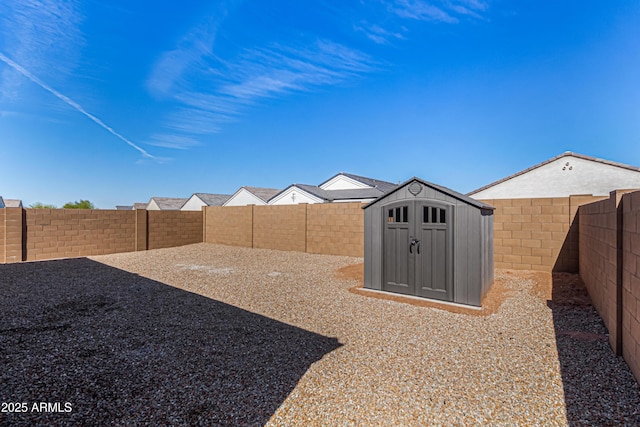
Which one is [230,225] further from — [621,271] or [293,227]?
[621,271]

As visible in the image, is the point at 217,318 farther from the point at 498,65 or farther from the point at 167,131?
the point at 167,131

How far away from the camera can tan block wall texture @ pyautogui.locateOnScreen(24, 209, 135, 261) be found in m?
11.5

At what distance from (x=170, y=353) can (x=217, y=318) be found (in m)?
1.34

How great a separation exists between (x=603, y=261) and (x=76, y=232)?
55.4 ft

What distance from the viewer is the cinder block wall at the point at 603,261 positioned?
3511 mm

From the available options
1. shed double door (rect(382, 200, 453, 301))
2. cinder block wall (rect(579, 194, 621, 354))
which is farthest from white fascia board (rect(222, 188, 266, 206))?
cinder block wall (rect(579, 194, 621, 354))

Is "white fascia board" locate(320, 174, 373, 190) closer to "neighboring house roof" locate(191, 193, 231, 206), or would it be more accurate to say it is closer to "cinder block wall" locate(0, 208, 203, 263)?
"neighboring house roof" locate(191, 193, 231, 206)

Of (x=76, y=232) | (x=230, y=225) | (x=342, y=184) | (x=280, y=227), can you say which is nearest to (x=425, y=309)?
(x=280, y=227)

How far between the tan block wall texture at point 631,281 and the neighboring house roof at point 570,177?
1655 cm

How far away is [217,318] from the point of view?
4887 mm

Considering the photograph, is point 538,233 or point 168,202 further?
point 168,202

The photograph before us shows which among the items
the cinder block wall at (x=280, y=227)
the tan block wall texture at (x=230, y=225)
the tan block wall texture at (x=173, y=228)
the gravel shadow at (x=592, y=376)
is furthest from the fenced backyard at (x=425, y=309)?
the tan block wall texture at (x=230, y=225)

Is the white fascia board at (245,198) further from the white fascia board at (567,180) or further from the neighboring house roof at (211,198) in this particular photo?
the white fascia board at (567,180)

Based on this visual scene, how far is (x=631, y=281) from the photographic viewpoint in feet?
9.80
